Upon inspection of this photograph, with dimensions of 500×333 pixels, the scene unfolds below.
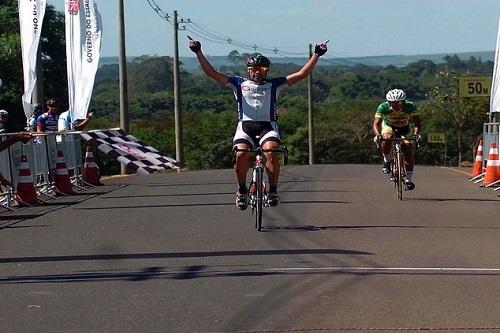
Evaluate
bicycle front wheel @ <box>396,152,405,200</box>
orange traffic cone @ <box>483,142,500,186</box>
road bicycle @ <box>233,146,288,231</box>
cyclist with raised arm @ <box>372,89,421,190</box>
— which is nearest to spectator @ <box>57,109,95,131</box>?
cyclist with raised arm @ <box>372,89,421,190</box>

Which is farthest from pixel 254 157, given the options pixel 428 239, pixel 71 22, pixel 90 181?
pixel 71 22

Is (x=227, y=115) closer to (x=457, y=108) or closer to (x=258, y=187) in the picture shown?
(x=457, y=108)

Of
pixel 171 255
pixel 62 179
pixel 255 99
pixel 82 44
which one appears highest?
pixel 82 44

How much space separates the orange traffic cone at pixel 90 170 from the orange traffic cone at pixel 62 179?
7.66 feet

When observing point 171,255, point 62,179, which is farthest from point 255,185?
point 62,179

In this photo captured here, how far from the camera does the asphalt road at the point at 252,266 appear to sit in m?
7.62

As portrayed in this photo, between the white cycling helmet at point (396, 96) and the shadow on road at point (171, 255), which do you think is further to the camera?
the white cycling helmet at point (396, 96)

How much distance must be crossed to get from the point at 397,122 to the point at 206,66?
210 inches

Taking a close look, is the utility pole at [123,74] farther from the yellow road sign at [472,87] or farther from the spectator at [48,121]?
the spectator at [48,121]

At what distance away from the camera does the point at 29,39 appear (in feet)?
68.9

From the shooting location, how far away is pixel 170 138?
7931 centimetres

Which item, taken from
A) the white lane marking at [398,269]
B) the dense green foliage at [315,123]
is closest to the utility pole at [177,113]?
the dense green foliage at [315,123]

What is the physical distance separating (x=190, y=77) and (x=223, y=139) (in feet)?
192

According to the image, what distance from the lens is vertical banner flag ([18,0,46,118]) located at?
20609mm
